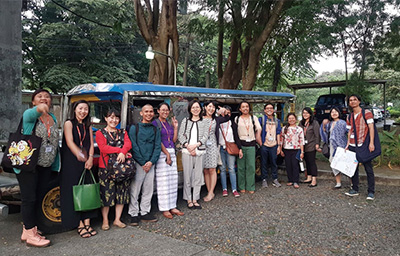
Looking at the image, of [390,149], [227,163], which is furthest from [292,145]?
[390,149]

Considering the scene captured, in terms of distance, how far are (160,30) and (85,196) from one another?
6.88 m

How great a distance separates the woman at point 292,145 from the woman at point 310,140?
0.65 ft

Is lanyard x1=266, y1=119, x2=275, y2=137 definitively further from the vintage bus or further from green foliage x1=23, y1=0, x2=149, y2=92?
green foliage x1=23, y1=0, x2=149, y2=92

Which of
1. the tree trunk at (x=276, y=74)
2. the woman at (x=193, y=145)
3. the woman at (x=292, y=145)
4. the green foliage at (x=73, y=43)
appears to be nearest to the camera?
the woman at (x=193, y=145)

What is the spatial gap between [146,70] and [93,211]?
25299 mm

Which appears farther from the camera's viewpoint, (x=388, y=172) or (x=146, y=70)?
(x=146, y=70)

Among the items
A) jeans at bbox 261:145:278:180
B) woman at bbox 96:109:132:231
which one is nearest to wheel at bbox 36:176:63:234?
woman at bbox 96:109:132:231

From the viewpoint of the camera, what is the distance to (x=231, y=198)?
634 centimetres

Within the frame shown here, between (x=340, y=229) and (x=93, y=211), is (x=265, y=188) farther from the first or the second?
(x=93, y=211)

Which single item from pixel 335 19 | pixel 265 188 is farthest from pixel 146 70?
pixel 265 188

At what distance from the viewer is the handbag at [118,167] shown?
4.55 metres

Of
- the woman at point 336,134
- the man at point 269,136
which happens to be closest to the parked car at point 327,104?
the woman at point 336,134

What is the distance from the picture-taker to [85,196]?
440cm

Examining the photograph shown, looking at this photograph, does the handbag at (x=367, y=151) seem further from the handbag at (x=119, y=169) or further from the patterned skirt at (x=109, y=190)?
the patterned skirt at (x=109, y=190)
